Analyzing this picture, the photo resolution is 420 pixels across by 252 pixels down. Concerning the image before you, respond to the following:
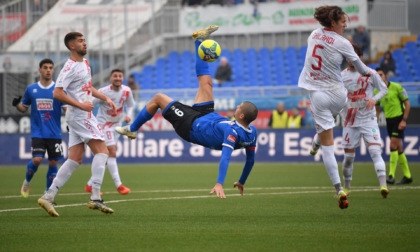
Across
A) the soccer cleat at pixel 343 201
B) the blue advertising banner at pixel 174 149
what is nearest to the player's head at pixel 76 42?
the soccer cleat at pixel 343 201

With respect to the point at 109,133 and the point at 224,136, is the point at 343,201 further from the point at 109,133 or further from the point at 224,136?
the point at 109,133

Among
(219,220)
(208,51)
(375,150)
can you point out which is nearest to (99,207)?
(219,220)

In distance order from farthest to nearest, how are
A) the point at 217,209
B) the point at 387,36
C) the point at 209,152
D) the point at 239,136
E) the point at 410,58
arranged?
the point at 387,36
the point at 410,58
the point at 209,152
the point at 217,209
the point at 239,136

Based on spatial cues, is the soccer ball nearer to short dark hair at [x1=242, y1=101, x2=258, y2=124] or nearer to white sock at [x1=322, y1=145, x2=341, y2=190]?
short dark hair at [x1=242, y1=101, x2=258, y2=124]

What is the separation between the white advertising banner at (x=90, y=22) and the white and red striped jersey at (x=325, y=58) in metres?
20.2

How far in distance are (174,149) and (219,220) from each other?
1505 cm

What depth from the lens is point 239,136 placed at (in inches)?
343

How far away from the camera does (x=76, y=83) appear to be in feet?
29.6

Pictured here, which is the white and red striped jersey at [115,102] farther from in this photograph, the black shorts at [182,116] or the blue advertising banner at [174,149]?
the blue advertising banner at [174,149]

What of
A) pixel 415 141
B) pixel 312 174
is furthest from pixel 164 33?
pixel 312 174

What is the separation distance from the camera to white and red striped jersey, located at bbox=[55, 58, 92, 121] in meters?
8.87

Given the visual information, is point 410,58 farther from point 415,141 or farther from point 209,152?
point 209,152

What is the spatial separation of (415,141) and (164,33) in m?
16.0

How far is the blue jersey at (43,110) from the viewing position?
38.7 ft
